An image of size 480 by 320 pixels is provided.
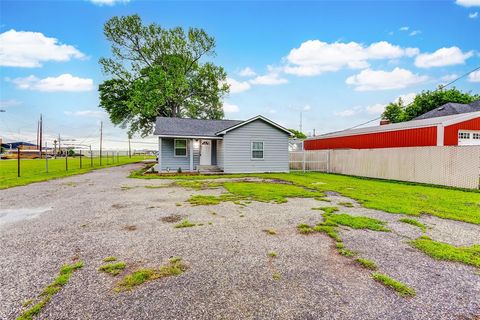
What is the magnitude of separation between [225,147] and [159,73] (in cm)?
1498

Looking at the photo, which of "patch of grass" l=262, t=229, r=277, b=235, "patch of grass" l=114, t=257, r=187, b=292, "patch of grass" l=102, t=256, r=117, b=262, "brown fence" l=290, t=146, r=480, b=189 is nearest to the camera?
"patch of grass" l=114, t=257, r=187, b=292

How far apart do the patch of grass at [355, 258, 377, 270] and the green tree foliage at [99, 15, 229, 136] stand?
82.4ft

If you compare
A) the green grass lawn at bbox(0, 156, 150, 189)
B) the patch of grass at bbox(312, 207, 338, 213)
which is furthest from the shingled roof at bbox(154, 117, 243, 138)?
the patch of grass at bbox(312, 207, 338, 213)

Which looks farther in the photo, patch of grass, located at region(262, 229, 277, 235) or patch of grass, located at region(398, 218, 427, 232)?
patch of grass, located at region(398, 218, 427, 232)

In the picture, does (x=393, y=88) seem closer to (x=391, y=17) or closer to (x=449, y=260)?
(x=391, y=17)

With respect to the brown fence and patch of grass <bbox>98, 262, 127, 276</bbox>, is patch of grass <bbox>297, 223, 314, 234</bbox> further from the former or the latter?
the brown fence

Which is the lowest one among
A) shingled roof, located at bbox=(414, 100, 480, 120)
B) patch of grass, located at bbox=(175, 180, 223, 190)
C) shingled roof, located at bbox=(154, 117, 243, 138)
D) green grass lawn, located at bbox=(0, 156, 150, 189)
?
patch of grass, located at bbox=(175, 180, 223, 190)

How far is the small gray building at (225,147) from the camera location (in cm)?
1681

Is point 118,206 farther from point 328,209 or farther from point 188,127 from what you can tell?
point 188,127

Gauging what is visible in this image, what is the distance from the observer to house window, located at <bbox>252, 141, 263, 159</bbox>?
17562mm

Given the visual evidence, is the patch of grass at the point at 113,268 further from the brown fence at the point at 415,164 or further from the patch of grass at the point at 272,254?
the brown fence at the point at 415,164

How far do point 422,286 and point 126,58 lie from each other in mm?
32615

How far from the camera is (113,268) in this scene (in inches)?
125

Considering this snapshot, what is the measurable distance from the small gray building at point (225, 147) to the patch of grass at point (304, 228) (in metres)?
12.1
